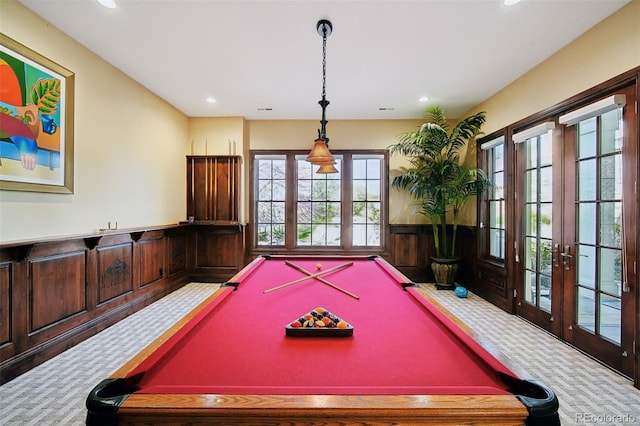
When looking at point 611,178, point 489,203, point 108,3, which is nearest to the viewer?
point 108,3

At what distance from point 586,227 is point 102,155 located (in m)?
4.95

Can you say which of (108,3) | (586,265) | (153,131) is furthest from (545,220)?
(153,131)

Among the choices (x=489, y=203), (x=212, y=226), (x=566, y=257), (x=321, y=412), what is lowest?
(x=321, y=412)

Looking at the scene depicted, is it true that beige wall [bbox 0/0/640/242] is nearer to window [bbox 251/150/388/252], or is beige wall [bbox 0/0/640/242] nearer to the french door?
window [bbox 251/150/388/252]

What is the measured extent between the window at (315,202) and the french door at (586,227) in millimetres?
2340

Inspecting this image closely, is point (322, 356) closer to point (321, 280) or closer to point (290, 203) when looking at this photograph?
point (321, 280)

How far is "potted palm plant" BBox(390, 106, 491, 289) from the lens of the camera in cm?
415

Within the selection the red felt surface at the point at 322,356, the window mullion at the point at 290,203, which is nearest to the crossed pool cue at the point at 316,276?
the red felt surface at the point at 322,356

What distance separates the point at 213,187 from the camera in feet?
16.0

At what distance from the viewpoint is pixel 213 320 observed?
145 centimetres

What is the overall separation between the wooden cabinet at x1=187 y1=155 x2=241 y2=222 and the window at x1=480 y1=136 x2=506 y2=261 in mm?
3945

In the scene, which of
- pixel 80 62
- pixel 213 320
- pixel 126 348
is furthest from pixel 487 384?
pixel 80 62

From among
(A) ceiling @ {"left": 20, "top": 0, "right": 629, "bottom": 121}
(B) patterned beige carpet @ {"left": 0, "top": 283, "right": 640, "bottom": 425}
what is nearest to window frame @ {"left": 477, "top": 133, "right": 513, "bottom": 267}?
(A) ceiling @ {"left": 20, "top": 0, "right": 629, "bottom": 121}

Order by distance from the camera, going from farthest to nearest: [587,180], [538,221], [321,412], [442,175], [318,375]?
[442,175] → [538,221] → [587,180] → [318,375] → [321,412]
